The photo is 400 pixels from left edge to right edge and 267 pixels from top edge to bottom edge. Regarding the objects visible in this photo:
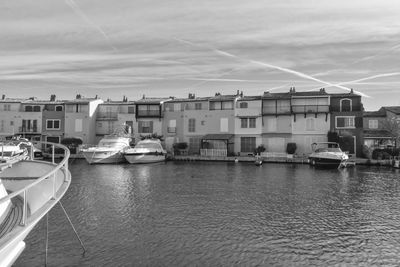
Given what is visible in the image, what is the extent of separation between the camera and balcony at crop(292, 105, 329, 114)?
49.9 m

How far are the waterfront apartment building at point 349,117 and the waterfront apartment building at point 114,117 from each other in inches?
1361

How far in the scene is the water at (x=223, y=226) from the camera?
1119cm

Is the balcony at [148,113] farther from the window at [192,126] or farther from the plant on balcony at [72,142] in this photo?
the plant on balcony at [72,142]

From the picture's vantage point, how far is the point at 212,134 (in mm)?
55375

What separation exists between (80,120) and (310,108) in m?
41.3

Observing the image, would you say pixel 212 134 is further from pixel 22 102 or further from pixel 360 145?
pixel 22 102

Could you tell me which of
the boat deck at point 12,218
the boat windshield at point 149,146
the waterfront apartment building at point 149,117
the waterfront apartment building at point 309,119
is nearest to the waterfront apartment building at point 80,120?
the waterfront apartment building at point 149,117

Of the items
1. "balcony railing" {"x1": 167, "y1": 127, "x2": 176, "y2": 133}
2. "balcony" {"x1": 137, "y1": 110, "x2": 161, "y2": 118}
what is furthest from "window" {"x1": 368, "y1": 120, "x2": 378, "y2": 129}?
"balcony" {"x1": 137, "y1": 110, "x2": 161, "y2": 118}

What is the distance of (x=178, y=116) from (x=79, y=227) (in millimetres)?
44703

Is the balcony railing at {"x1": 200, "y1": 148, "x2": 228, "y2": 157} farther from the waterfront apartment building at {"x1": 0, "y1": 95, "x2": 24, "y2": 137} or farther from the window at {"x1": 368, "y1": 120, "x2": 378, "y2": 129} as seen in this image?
the waterfront apartment building at {"x1": 0, "y1": 95, "x2": 24, "y2": 137}

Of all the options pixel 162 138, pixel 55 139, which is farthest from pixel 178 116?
pixel 55 139

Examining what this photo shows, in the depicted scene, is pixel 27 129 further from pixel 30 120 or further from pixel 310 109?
pixel 310 109

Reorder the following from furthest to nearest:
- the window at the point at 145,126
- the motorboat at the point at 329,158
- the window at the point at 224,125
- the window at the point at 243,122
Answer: the window at the point at 145,126 < the window at the point at 224,125 < the window at the point at 243,122 < the motorboat at the point at 329,158

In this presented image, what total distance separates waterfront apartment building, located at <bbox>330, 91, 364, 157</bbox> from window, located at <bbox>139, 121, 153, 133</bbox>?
31.1 m
